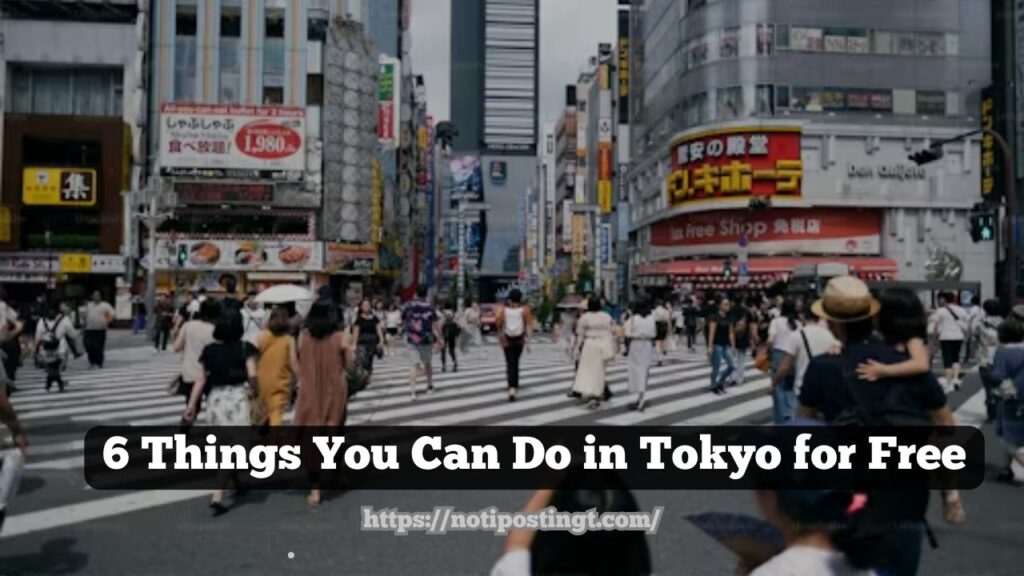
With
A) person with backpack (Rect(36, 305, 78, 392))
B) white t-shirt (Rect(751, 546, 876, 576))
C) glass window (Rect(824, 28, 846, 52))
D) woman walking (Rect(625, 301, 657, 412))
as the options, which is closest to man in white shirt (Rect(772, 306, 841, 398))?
woman walking (Rect(625, 301, 657, 412))

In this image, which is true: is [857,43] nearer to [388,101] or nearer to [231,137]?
[388,101]

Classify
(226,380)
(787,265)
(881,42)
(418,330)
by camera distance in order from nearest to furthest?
(226,380) → (418,330) → (787,265) → (881,42)

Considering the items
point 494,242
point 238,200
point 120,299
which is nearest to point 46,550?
point 120,299

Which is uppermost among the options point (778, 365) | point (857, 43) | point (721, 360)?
point (857, 43)

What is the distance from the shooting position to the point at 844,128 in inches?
1775

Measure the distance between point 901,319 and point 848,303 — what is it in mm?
381

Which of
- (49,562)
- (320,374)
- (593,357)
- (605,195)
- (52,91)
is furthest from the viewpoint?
(605,195)

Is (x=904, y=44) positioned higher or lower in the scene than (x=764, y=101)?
higher

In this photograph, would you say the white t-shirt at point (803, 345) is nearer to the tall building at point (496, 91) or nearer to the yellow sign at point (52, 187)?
the yellow sign at point (52, 187)

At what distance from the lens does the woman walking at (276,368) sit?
7.16m

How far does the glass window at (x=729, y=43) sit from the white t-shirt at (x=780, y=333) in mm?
38338

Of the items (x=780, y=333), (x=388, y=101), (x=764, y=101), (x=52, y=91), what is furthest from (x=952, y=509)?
(x=388, y=101)

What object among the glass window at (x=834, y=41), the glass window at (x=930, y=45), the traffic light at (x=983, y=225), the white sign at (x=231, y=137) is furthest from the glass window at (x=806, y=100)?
the traffic light at (x=983, y=225)

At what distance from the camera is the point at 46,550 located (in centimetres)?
545
